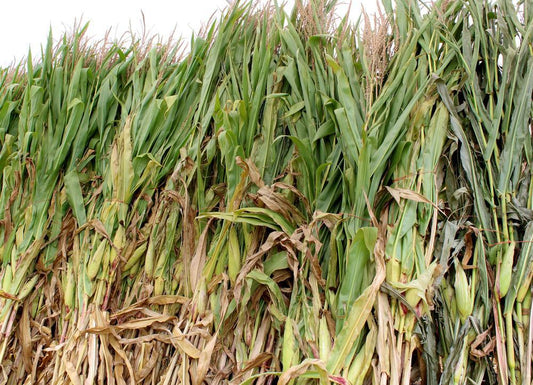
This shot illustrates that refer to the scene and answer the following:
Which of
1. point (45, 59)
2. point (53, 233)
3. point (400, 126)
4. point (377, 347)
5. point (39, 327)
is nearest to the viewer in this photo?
point (377, 347)

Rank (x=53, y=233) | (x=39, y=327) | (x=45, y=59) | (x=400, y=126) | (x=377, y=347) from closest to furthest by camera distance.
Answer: (x=377, y=347) → (x=400, y=126) → (x=39, y=327) → (x=53, y=233) → (x=45, y=59)

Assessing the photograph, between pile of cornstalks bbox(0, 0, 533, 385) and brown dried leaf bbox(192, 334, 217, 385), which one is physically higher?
pile of cornstalks bbox(0, 0, 533, 385)

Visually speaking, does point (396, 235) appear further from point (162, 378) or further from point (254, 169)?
point (162, 378)

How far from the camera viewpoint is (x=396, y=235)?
99 centimetres

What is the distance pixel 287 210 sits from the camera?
1095 mm

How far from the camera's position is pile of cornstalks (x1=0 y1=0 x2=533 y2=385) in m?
0.94

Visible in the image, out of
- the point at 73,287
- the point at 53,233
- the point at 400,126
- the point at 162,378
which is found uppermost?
the point at 400,126

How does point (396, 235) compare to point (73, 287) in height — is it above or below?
above

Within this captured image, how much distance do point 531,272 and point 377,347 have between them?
369mm

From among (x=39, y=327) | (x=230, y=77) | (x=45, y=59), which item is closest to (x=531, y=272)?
Answer: (x=230, y=77)

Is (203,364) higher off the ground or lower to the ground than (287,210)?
lower

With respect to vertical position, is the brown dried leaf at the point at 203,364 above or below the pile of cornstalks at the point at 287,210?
below

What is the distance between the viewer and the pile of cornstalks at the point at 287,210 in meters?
0.94

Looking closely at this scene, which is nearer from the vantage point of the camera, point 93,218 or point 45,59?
point 93,218
